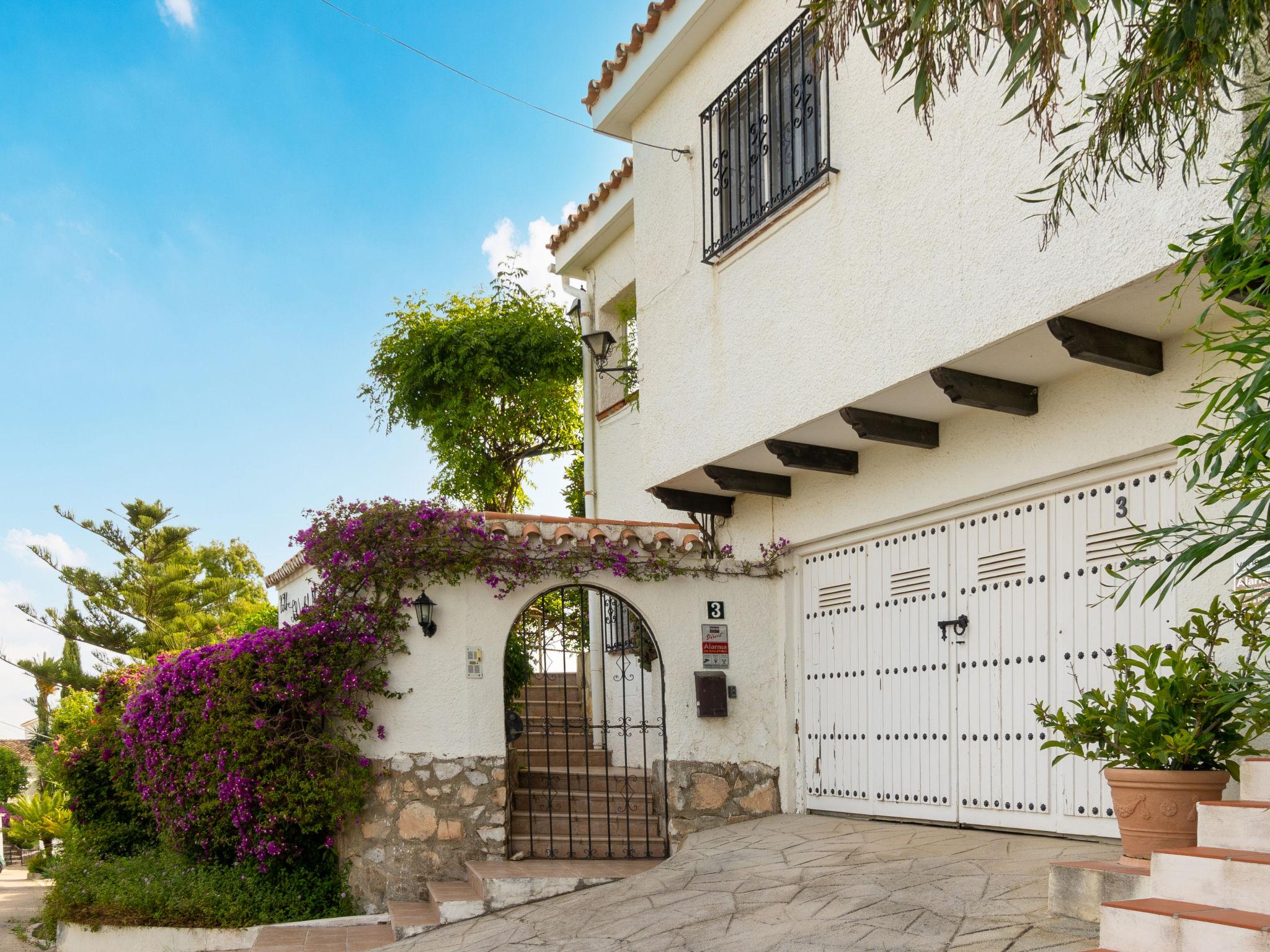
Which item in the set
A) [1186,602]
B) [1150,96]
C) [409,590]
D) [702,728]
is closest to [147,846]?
[409,590]

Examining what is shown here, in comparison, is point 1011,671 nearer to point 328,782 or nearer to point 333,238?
point 328,782

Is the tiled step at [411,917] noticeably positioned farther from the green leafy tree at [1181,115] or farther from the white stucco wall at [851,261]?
the green leafy tree at [1181,115]

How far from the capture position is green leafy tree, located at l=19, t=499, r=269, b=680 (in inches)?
1026

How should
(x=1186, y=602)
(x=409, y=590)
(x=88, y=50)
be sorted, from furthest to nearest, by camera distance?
(x=88, y=50) < (x=409, y=590) < (x=1186, y=602)

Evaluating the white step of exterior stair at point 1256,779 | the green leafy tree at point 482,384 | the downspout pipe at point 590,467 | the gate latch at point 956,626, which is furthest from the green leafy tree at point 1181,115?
the green leafy tree at point 482,384

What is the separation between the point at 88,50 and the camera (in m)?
17.2

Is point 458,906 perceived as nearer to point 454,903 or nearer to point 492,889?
point 454,903

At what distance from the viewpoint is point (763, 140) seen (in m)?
8.59

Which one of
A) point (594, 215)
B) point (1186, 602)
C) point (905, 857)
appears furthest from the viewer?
point (594, 215)

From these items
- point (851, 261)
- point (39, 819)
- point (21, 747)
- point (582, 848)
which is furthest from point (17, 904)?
point (21, 747)

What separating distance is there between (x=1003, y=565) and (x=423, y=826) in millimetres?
4722

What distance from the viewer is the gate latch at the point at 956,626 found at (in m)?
7.70

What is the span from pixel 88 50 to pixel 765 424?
14.3 m

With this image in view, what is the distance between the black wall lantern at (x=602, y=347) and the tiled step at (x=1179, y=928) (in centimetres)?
856
